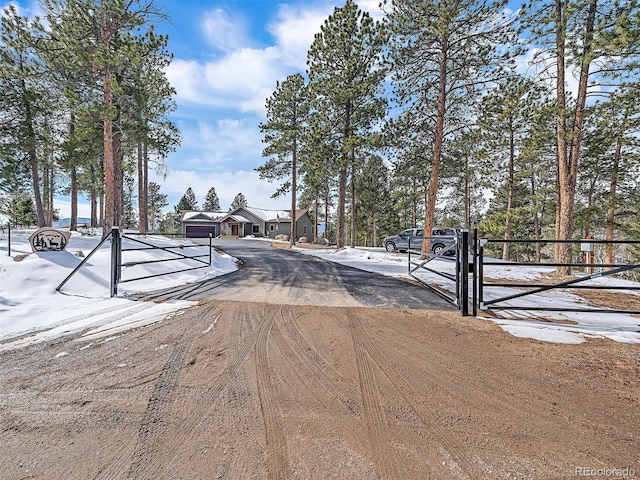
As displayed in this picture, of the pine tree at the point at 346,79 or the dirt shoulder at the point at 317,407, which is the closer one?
the dirt shoulder at the point at 317,407

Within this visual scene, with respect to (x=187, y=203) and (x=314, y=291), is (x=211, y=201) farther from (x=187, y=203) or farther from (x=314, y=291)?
(x=314, y=291)

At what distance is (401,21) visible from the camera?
32.1ft

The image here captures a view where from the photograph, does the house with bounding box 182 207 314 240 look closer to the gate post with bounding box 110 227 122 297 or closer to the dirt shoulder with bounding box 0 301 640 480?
the gate post with bounding box 110 227 122 297

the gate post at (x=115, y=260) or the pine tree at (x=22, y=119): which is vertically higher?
the pine tree at (x=22, y=119)

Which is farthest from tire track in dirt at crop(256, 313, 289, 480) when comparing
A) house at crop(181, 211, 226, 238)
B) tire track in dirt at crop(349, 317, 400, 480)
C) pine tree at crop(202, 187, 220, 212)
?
pine tree at crop(202, 187, 220, 212)

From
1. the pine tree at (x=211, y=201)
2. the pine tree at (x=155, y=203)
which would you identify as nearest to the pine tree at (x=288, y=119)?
the pine tree at (x=155, y=203)

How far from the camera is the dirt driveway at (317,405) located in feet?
5.29

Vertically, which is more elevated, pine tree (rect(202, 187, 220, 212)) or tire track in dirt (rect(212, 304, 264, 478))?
pine tree (rect(202, 187, 220, 212))

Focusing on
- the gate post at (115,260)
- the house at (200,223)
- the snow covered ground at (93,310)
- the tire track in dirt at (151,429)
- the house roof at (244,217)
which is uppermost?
the house roof at (244,217)

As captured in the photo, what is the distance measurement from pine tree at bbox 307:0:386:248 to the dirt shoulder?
10596mm

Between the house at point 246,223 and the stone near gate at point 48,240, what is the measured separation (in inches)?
1013

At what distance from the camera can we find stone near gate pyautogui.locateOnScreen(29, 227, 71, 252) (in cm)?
695

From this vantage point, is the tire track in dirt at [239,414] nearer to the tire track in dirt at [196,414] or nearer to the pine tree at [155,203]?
the tire track in dirt at [196,414]

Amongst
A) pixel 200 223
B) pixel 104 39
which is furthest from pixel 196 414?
pixel 200 223
